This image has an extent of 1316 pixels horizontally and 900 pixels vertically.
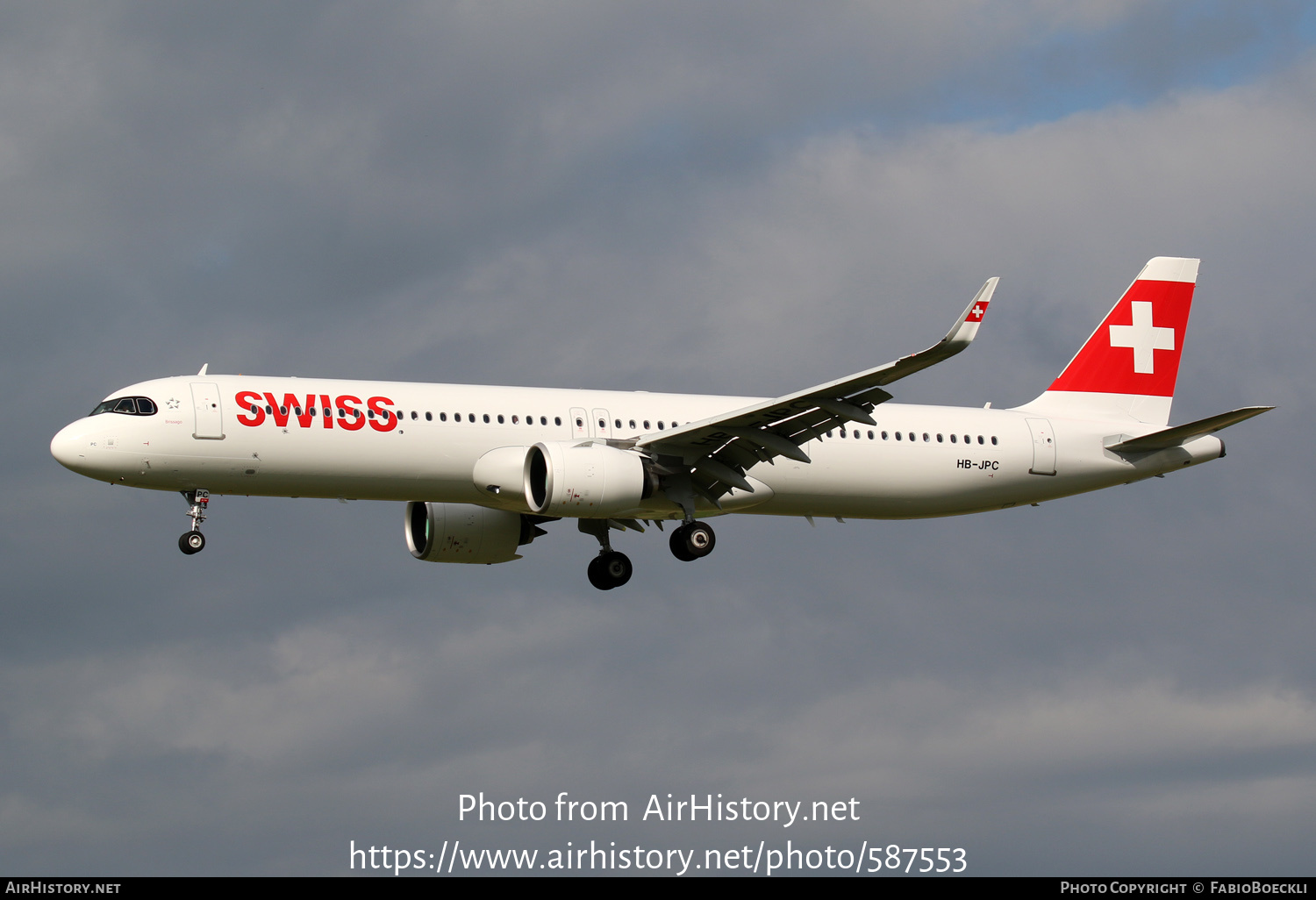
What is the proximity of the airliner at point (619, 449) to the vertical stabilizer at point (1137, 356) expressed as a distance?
82 millimetres

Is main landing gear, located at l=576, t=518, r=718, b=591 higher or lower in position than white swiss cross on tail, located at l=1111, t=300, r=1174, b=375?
lower

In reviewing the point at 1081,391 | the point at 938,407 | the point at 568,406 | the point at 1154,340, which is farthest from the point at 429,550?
the point at 1154,340

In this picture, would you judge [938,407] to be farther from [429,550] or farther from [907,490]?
[429,550]

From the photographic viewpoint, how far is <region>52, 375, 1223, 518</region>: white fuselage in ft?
128

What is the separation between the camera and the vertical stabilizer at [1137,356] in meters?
48.6

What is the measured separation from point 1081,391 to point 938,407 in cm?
486

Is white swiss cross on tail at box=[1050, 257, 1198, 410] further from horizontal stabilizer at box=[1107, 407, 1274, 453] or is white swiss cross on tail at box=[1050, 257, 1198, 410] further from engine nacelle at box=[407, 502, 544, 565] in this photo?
engine nacelle at box=[407, 502, 544, 565]

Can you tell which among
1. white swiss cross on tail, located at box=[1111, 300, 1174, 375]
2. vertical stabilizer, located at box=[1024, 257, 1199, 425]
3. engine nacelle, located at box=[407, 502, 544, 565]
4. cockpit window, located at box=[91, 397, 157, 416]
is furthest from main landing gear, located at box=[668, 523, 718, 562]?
white swiss cross on tail, located at box=[1111, 300, 1174, 375]

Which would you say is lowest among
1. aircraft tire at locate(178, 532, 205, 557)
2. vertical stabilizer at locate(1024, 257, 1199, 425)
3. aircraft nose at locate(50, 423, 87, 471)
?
aircraft tire at locate(178, 532, 205, 557)

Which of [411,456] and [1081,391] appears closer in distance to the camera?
[411,456]

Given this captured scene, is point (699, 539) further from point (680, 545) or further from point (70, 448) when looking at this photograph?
point (70, 448)

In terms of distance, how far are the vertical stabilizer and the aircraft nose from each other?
2555cm

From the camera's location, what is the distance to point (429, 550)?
4662 cm

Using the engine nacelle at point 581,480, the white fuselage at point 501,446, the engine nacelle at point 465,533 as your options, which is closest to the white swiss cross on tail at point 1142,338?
the white fuselage at point 501,446
